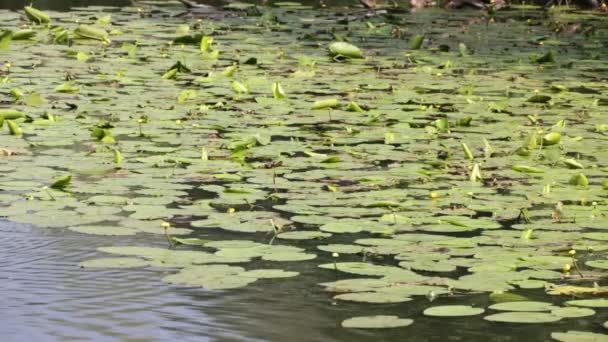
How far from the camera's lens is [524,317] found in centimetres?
310

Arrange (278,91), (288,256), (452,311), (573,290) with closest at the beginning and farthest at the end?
1. (452,311)
2. (573,290)
3. (288,256)
4. (278,91)

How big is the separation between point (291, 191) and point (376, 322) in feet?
4.61

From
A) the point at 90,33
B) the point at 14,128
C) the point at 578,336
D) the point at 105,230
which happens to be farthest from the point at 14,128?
the point at 90,33

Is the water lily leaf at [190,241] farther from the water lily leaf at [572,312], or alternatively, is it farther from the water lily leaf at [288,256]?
the water lily leaf at [572,312]

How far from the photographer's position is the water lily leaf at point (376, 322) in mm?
3074

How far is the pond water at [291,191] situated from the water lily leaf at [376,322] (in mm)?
24

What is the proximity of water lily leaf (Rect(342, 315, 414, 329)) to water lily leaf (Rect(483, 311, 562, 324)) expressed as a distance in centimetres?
21

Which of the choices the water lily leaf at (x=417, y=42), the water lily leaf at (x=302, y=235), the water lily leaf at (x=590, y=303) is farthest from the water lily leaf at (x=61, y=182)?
the water lily leaf at (x=417, y=42)

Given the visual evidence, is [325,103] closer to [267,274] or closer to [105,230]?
[105,230]

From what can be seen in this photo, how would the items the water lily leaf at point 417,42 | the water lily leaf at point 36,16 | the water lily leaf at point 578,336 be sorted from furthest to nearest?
the water lily leaf at point 36,16, the water lily leaf at point 417,42, the water lily leaf at point 578,336

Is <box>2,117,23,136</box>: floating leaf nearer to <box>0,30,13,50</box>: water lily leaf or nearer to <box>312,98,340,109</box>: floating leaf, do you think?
<box>312,98,340,109</box>: floating leaf

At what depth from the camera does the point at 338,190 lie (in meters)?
4.49

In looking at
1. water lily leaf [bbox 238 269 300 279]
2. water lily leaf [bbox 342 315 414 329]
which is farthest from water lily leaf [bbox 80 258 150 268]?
water lily leaf [bbox 342 315 414 329]

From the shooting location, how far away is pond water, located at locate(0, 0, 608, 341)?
3.27 meters
